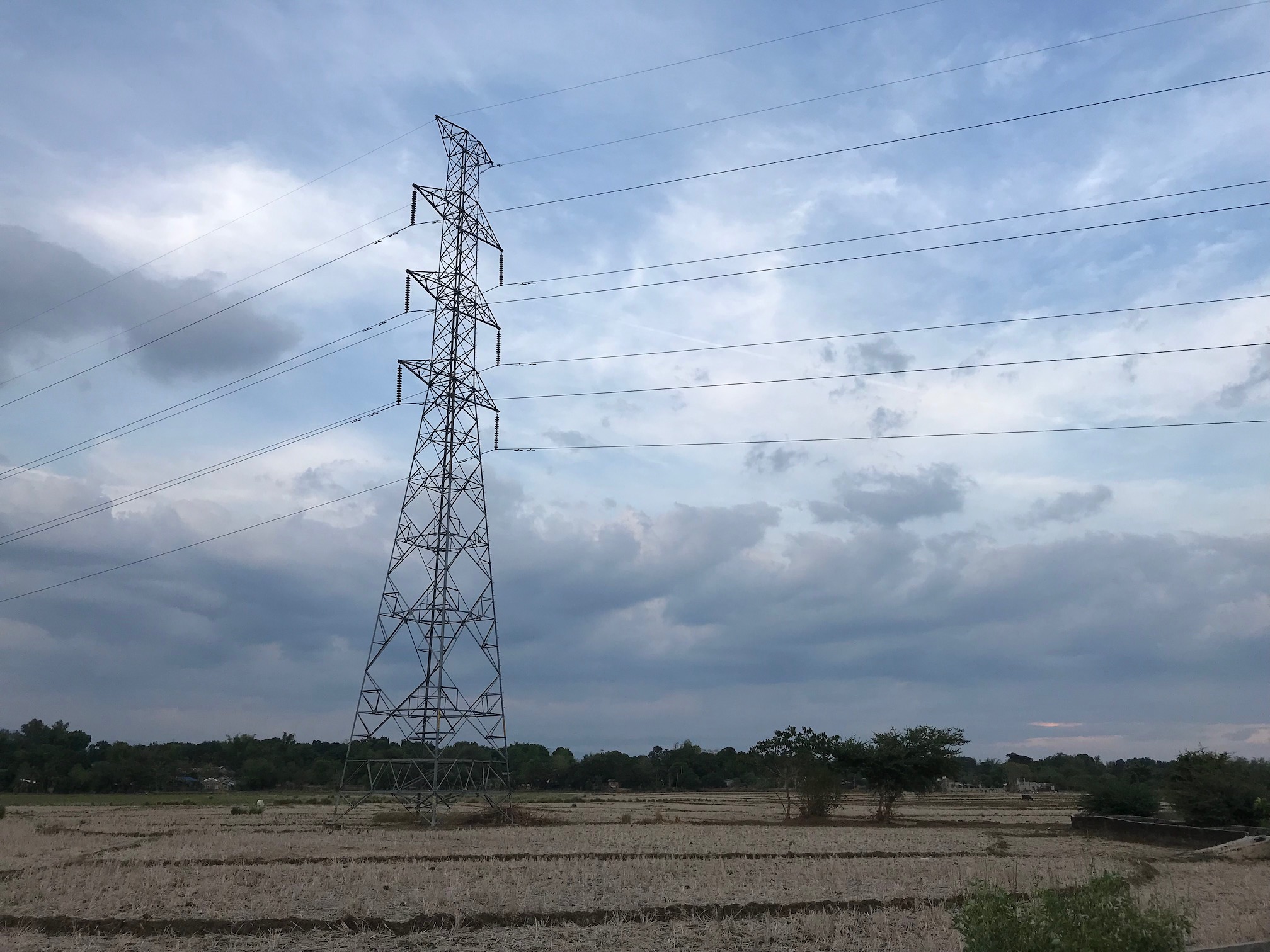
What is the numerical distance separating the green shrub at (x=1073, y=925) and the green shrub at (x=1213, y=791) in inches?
1488

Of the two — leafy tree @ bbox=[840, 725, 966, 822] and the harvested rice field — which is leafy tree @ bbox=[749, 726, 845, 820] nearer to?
leafy tree @ bbox=[840, 725, 966, 822]

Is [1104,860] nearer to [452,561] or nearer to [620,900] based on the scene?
[620,900]

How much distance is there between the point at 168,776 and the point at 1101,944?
132088 mm

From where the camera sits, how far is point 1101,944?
29.0 feet

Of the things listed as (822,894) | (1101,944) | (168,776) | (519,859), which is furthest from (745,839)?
(168,776)

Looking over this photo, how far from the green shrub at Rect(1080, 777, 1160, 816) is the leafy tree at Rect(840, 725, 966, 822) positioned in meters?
7.92

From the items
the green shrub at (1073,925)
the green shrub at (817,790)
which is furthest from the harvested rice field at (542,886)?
the green shrub at (817,790)

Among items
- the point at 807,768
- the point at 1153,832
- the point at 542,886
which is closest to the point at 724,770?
the point at 807,768

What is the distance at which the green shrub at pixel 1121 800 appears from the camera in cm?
4716

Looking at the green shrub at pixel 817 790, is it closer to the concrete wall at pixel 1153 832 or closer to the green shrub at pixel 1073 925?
the concrete wall at pixel 1153 832

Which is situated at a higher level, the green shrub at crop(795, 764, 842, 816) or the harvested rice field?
the green shrub at crop(795, 764, 842, 816)

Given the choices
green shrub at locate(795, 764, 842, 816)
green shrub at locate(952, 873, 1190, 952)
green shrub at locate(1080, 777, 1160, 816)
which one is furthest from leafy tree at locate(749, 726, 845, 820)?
green shrub at locate(952, 873, 1190, 952)

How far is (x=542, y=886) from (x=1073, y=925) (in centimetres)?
1351

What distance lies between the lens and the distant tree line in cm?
4491
